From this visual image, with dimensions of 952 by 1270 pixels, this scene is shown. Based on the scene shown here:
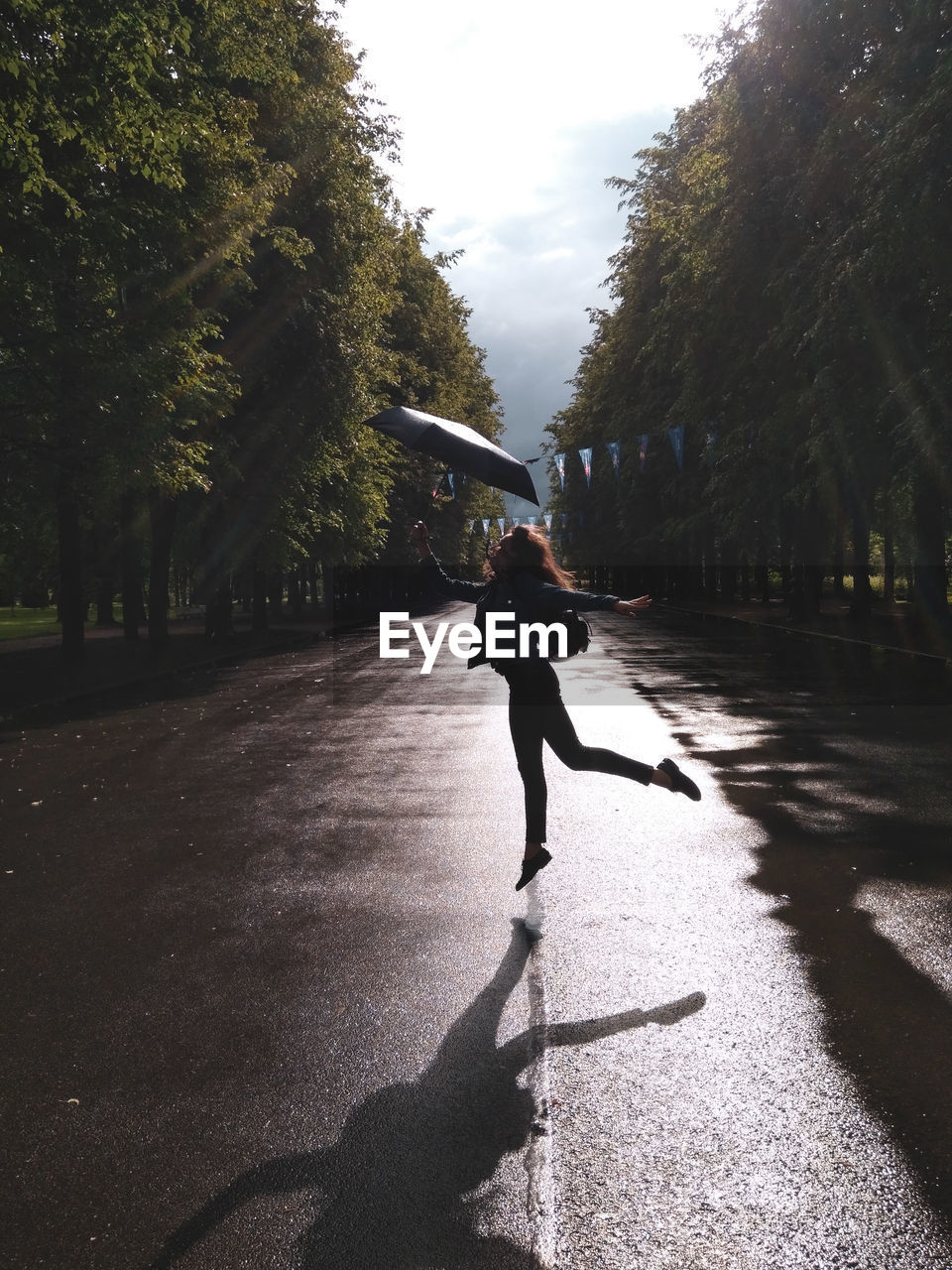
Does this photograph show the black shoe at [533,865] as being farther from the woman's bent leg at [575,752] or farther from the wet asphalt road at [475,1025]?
the woman's bent leg at [575,752]

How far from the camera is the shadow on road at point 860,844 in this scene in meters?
3.90

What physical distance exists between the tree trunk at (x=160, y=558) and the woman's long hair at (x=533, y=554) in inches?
804

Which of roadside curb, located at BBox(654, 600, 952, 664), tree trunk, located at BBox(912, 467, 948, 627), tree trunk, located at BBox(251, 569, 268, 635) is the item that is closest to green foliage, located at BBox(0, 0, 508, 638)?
tree trunk, located at BBox(251, 569, 268, 635)

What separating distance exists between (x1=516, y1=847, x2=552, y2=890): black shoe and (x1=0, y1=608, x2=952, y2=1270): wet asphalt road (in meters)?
0.14

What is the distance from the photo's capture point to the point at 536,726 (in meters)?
6.47

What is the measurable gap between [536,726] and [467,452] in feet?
8.09

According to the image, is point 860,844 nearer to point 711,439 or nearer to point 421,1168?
point 421,1168

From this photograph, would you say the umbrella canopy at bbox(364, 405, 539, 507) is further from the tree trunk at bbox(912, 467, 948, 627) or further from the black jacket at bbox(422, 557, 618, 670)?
the tree trunk at bbox(912, 467, 948, 627)

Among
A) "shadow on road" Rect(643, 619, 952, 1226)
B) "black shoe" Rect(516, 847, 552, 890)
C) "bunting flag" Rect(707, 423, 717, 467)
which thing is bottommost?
"shadow on road" Rect(643, 619, 952, 1226)

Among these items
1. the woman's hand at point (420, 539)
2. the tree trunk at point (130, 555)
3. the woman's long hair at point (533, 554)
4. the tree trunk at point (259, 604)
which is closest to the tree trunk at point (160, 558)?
the tree trunk at point (130, 555)

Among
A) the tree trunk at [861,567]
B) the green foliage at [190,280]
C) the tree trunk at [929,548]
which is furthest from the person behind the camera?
the tree trunk at [861,567]

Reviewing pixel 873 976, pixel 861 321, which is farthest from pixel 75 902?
pixel 861 321

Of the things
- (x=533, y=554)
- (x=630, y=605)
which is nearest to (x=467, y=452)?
(x=533, y=554)

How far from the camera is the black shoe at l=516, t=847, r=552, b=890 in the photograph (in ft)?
20.4
